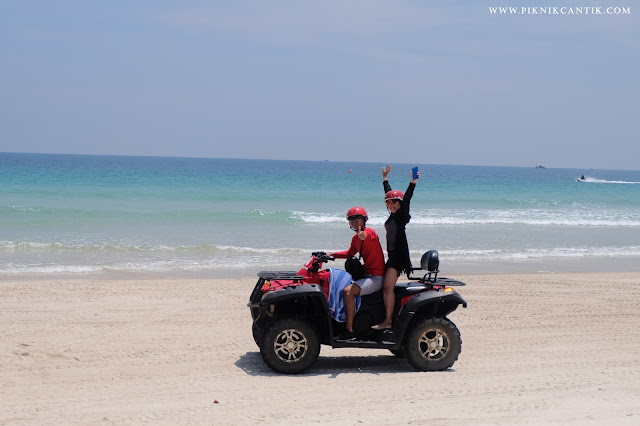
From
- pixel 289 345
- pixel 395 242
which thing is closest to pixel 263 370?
pixel 289 345

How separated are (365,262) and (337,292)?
0.41 metres

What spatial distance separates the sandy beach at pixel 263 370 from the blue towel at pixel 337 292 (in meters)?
0.59

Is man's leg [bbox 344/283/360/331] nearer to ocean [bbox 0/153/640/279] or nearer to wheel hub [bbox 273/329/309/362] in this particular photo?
wheel hub [bbox 273/329/309/362]

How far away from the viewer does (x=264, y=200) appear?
3575cm

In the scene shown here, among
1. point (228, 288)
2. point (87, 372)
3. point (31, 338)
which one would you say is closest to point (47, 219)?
point (228, 288)

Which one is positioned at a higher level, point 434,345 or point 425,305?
point 425,305

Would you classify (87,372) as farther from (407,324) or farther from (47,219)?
(47,219)

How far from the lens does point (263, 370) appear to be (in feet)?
21.2

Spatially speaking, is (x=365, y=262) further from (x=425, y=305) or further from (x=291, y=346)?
(x=291, y=346)

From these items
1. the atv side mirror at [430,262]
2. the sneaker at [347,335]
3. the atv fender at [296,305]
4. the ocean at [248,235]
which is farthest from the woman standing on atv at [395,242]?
the ocean at [248,235]

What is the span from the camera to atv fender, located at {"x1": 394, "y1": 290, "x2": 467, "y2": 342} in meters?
6.38

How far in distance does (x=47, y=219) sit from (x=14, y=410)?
18.4 metres

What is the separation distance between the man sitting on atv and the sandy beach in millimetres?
630

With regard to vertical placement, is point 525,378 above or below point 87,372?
above
